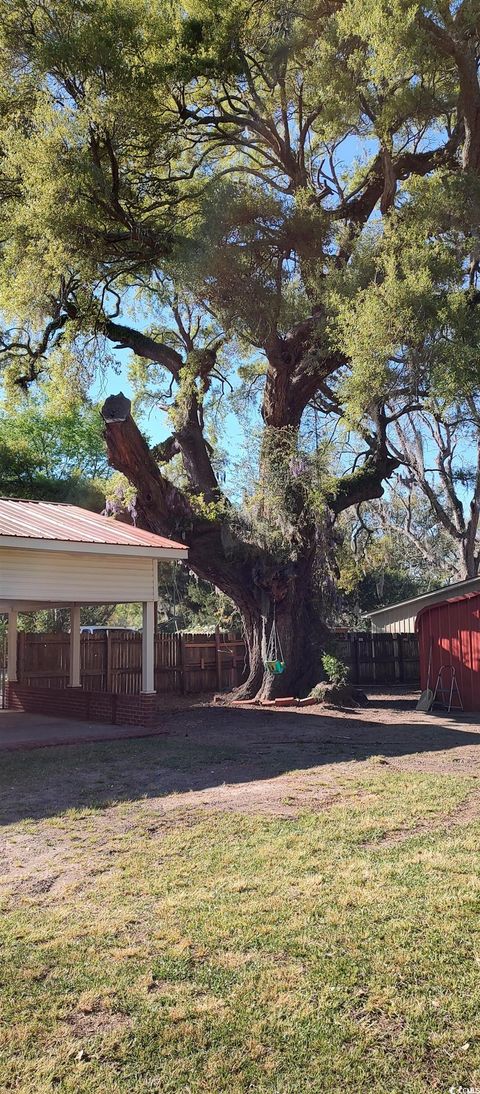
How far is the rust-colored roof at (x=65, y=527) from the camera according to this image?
11.7m

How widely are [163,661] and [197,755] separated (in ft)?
30.8

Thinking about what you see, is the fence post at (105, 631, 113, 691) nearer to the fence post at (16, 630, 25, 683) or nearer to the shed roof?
the fence post at (16, 630, 25, 683)

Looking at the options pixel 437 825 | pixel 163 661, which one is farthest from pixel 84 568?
pixel 437 825

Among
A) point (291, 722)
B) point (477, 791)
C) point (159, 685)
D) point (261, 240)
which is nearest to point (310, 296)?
point (261, 240)

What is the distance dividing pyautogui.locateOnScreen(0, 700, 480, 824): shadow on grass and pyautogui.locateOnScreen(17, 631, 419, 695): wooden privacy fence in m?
4.10

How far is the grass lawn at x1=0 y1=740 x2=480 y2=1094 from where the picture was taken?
280 cm

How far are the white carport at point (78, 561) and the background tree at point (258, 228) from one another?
1934 millimetres

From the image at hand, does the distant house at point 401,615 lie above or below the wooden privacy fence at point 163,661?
above

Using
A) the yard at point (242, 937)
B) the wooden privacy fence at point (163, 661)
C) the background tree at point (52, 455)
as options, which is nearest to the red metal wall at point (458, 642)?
the wooden privacy fence at point (163, 661)

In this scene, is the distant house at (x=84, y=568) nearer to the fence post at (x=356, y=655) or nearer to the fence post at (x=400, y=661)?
the fence post at (x=356, y=655)

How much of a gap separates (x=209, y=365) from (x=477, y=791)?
12.2m

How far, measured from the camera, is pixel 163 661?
19.2 metres

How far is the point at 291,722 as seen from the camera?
42.5ft

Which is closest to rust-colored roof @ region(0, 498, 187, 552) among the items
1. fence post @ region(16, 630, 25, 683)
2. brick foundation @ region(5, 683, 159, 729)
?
brick foundation @ region(5, 683, 159, 729)
